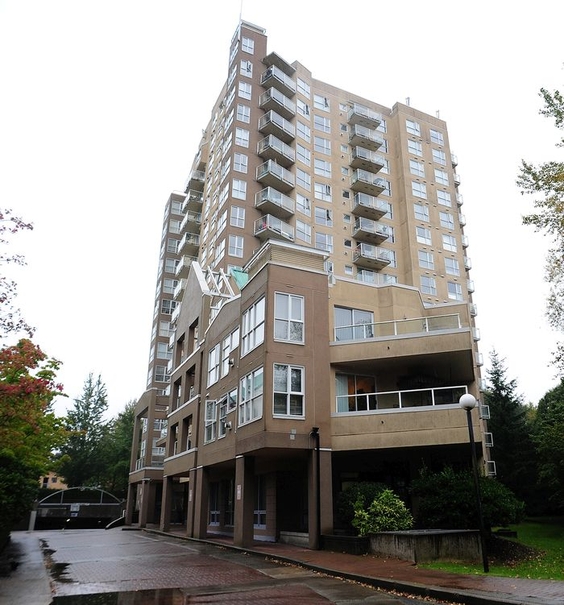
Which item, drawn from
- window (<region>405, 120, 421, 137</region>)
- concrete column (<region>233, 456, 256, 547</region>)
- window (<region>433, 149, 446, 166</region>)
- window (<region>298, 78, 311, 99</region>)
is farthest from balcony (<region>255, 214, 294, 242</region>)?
concrete column (<region>233, 456, 256, 547</region>)

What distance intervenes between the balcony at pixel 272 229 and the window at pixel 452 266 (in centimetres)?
1635

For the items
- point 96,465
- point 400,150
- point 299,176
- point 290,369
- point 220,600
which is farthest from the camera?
point 96,465

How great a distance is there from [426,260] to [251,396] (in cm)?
3347

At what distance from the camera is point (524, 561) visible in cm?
1557

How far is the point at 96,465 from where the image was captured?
71750mm

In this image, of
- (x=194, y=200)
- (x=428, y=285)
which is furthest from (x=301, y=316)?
(x=194, y=200)

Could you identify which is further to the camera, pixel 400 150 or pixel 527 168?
pixel 400 150

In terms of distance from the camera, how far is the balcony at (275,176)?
46.4 metres

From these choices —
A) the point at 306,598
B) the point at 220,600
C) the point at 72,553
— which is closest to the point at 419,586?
the point at 306,598

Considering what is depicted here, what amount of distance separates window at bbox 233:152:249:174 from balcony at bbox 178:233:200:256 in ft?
44.8

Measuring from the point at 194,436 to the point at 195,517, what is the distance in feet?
14.6

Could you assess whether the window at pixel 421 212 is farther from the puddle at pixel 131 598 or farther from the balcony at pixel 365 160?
the puddle at pixel 131 598

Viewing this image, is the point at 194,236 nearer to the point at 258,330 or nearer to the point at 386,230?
the point at 386,230

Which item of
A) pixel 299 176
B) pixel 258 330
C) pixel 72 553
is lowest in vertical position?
pixel 72 553
